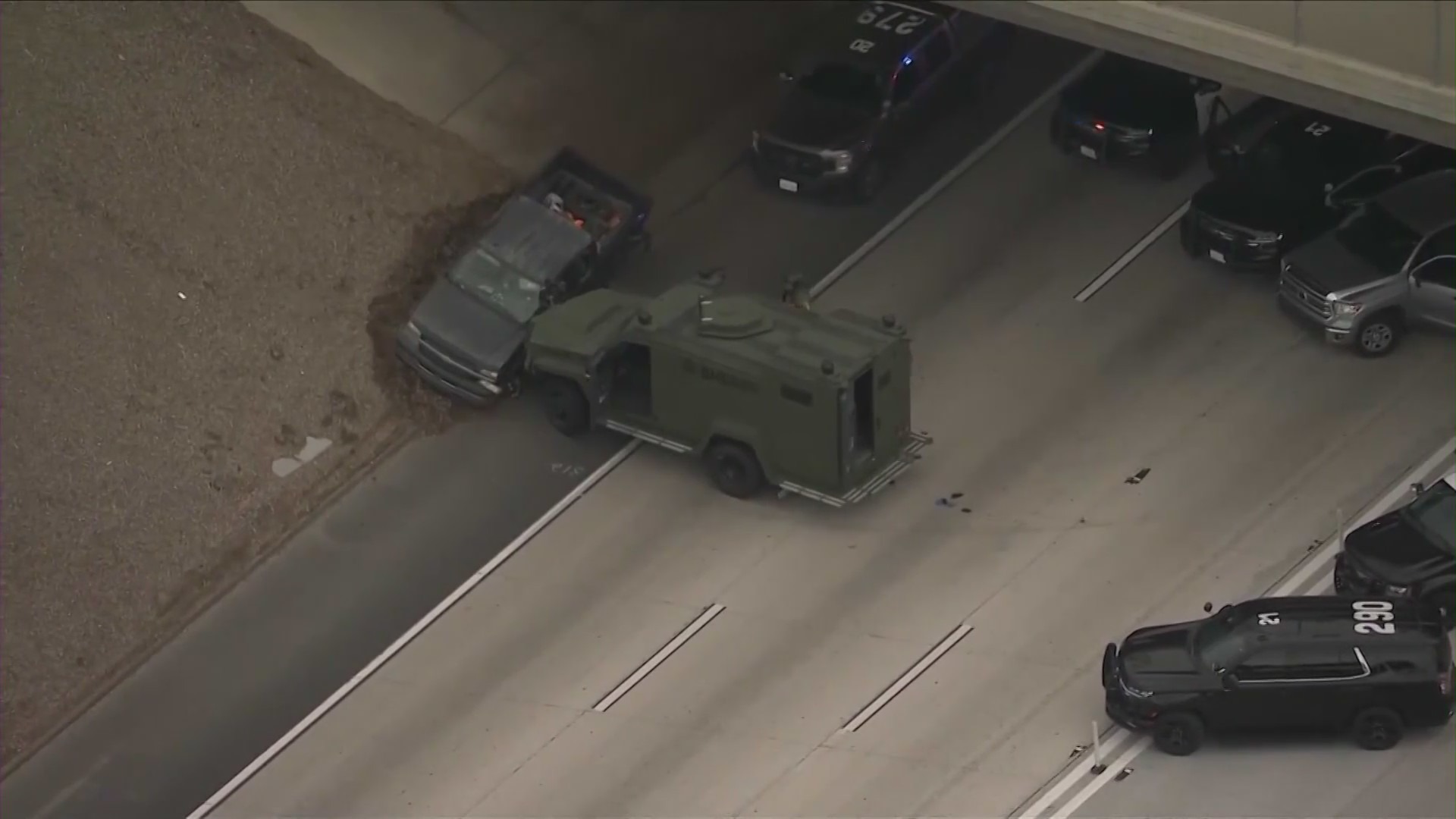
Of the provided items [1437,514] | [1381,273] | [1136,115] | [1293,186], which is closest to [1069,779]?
[1437,514]

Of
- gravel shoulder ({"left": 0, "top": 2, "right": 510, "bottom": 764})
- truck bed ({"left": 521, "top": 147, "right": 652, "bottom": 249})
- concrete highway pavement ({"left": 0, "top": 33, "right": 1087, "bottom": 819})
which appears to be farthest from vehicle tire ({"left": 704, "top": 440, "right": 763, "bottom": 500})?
truck bed ({"left": 521, "top": 147, "right": 652, "bottom": 249})

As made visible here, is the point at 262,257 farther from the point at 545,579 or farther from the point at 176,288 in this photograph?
the point at 545,579

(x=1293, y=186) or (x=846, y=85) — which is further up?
(x=846, y=85)

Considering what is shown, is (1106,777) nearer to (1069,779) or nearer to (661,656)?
(1069,779)

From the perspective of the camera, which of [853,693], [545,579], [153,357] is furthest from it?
[153,357]

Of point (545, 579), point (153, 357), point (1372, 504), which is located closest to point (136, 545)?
point (153, 357)

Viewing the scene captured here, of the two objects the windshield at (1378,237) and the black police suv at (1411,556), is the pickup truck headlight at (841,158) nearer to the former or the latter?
the windshield at (1378,237)
